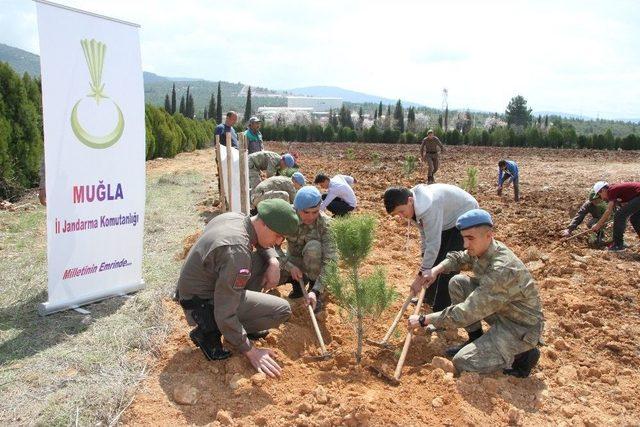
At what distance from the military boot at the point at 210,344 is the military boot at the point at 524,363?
1953mm

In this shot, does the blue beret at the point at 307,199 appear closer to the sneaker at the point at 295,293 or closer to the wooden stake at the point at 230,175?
the sneaker at the point at 295,293

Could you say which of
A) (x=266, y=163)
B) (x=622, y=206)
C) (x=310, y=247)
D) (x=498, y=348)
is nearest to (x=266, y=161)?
(x=266, y=163)

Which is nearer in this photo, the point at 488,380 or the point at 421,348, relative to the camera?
the point at 488,380

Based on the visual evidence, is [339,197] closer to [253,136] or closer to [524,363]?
[524,363]

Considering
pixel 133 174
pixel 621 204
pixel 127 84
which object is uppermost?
pixel 127 84

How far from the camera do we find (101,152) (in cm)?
436

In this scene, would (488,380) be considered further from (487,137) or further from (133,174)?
(487,137)

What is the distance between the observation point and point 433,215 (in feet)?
13.7

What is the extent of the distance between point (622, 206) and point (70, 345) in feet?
22.9

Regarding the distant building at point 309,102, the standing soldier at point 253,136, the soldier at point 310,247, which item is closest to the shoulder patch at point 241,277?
the soldier at point 310,247

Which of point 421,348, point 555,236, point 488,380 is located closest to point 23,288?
point 421,348

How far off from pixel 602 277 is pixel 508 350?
312 cm

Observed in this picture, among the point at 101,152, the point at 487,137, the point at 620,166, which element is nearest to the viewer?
the point at 101,152

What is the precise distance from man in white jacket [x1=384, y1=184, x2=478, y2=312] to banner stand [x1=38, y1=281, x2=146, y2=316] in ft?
8.19
